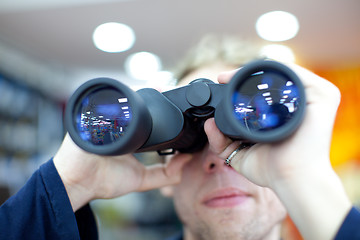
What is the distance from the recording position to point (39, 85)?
2.97m

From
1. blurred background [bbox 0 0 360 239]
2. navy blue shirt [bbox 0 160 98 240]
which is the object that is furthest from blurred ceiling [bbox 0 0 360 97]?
navy blue shirt [bbox 0 160 98 240]

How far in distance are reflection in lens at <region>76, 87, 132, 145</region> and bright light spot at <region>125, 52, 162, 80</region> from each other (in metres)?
2.03

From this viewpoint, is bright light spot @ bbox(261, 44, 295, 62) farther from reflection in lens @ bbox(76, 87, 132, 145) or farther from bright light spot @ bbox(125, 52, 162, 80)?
reflection in lens @ bbox(76, 87, 132, 145)

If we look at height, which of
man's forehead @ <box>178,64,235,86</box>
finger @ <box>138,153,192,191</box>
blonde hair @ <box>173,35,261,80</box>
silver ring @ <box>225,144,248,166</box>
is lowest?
finger @ <box>138,153,192,191</box>

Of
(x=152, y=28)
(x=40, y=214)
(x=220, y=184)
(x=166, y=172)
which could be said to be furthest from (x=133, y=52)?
(x=40, y=214)

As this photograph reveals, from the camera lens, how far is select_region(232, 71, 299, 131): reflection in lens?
0.59 m

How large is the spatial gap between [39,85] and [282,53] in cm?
208

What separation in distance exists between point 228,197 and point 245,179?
72 millimetres

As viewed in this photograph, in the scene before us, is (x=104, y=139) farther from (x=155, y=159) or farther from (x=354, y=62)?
(x=354, y=62)

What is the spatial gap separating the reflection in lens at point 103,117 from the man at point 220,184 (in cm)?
19

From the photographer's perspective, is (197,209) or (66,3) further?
(66,3)

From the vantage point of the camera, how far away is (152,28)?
227cm

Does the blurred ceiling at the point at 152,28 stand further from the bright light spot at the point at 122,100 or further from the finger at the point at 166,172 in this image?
the bright light spot at the point at 122,100

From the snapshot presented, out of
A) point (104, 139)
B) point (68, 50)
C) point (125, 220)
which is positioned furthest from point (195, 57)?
point (125, 220)
